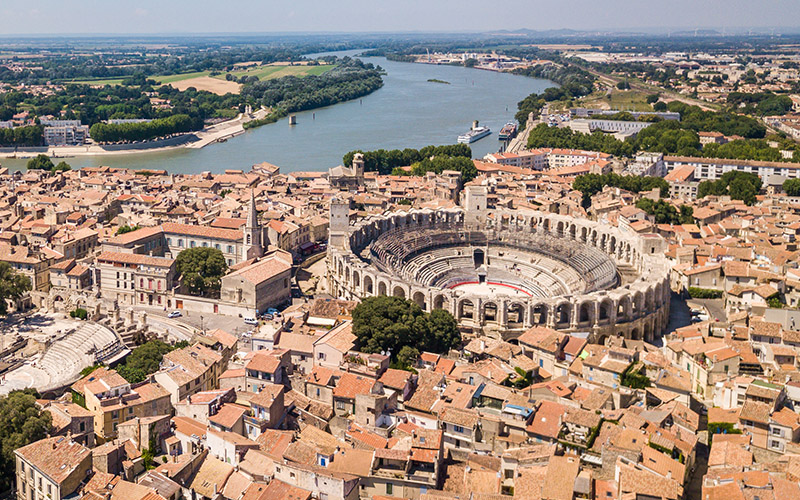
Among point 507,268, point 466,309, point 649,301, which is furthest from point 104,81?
point 649,301

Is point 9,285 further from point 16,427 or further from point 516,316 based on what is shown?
point 516,316

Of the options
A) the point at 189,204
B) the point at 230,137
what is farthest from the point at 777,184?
the point at 230,137

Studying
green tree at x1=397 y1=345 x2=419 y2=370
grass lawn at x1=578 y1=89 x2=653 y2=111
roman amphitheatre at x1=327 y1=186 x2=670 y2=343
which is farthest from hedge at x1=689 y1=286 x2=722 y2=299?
grass lawn at x1=578 y1=89 x2=653 y2=111

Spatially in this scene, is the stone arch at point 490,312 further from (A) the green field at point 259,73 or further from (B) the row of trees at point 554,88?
Result: (A) the green field at point 259,73

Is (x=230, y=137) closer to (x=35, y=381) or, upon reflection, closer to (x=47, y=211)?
(x=47, y=211)

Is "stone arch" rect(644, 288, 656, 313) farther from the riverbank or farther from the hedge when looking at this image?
the riverbank

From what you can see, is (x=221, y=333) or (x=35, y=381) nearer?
(x=35, y=381)

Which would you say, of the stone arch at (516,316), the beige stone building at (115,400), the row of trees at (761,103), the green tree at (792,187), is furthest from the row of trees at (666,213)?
the row of trees at (761,103)
